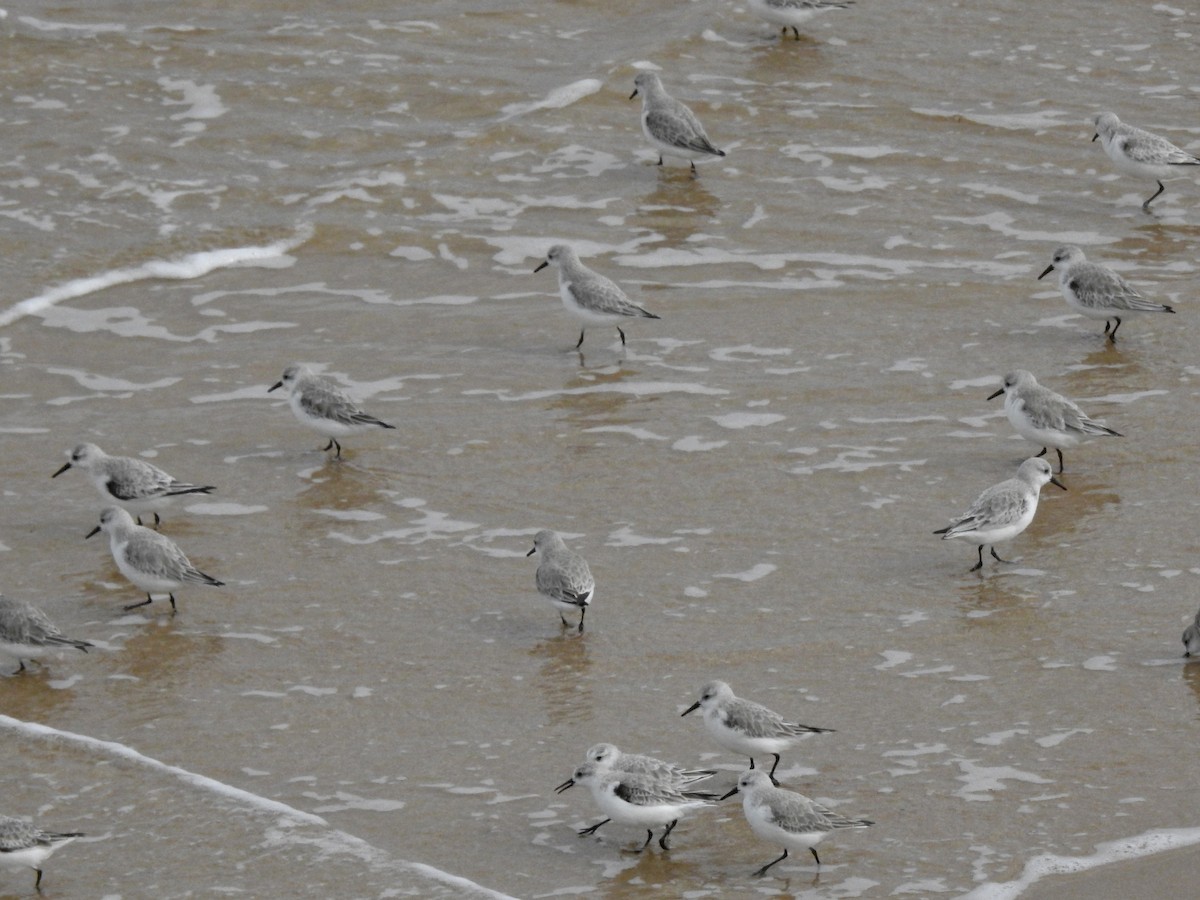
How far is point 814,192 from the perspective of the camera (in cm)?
1420

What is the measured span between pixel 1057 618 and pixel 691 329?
416cm

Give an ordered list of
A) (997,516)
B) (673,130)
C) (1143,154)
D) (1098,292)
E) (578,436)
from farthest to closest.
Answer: (673,130) < (1143,154) < (1098,292) < (578,436) < (997,516)

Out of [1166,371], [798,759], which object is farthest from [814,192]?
[798,759]

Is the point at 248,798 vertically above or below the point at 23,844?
below

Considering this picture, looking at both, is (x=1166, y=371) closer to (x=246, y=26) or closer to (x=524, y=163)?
(x=524, y=163)

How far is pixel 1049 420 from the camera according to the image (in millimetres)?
10039

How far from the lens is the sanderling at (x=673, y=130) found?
1449cm

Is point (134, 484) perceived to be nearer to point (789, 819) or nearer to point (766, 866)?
point (766, 866)

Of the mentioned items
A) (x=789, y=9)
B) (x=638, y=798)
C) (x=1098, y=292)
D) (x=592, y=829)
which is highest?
(x=789, y=9)

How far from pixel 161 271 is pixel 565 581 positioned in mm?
5869

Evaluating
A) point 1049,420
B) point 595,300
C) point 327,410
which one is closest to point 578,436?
point 595,300

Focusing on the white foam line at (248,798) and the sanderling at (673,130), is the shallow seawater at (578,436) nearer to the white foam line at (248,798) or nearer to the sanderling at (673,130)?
the white foam line at (248,798)

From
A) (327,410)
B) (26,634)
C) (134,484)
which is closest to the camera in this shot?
(26,634)

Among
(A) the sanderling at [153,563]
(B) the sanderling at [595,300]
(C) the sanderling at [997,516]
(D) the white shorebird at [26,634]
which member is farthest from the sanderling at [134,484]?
(C) the sanderling at [997,516]
